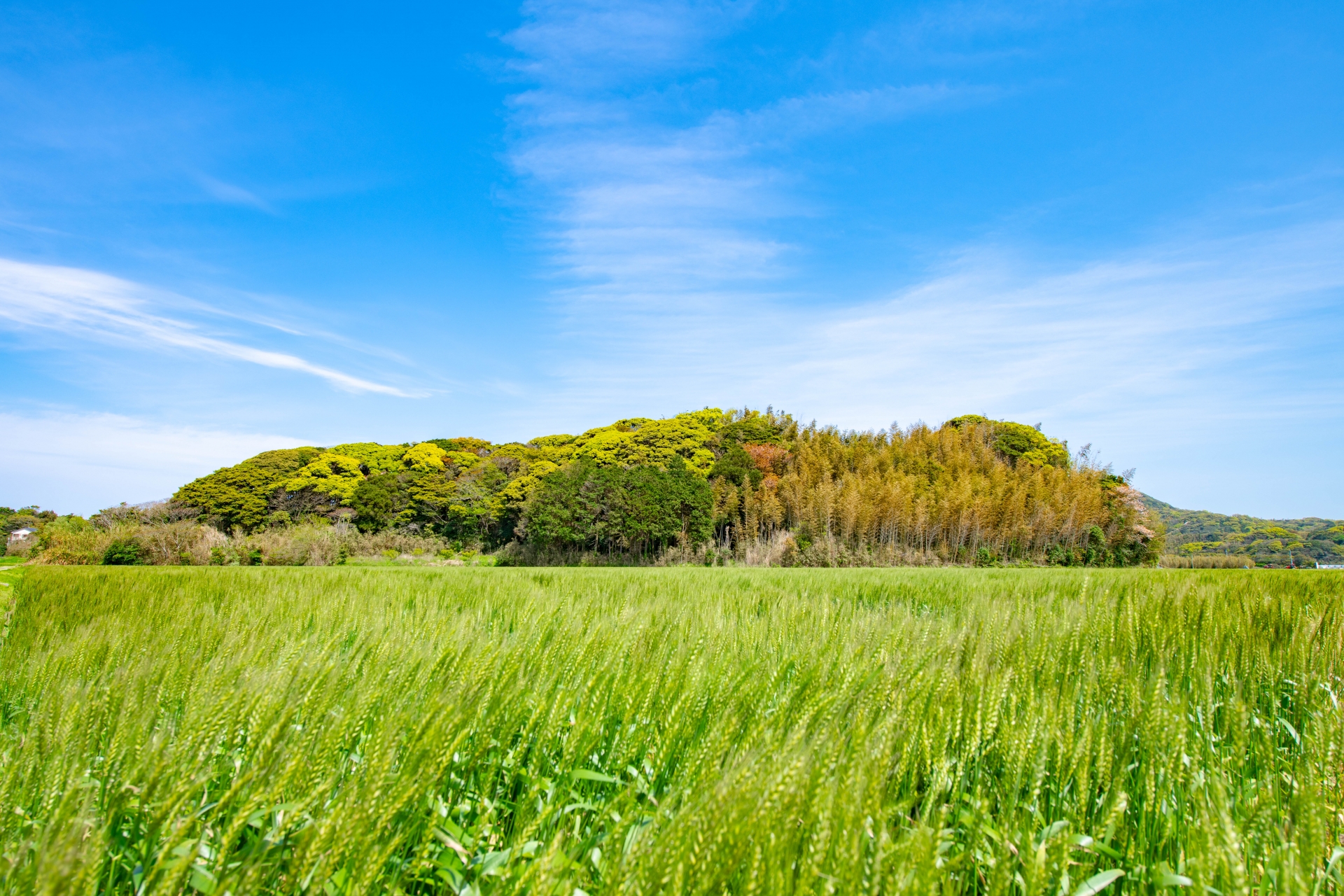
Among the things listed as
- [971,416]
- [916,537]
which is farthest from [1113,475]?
[916,537]

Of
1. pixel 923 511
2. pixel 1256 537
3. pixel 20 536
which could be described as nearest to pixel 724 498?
pixel 923 511

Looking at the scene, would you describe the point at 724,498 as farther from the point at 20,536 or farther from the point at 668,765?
the point at 668,765

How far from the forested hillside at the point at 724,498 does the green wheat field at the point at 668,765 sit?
2433cm

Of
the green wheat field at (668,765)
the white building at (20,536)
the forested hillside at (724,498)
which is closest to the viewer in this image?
the green wheat field at (668,765)

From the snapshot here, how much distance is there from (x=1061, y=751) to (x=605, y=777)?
0.88 m

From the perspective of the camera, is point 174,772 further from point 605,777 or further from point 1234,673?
point 1234,673

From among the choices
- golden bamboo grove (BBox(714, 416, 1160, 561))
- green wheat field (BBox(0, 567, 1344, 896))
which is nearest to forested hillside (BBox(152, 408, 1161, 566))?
golden bamboo grove (BBox(714, 416, 1160, 561))

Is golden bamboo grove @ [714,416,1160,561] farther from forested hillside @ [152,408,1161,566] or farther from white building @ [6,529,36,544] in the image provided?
white building @ [6,529,36,544]

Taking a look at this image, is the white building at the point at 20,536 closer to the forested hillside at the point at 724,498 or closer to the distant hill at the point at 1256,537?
the forested hillside at the point at 724,498

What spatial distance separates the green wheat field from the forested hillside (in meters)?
24.3

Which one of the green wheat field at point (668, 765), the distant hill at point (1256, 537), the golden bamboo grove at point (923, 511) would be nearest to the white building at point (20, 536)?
the golden bamboo grove at point (923, 511)

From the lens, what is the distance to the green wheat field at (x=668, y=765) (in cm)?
72

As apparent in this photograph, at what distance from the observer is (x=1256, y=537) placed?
51.2m

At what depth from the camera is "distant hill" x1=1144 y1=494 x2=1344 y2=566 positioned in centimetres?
4006
